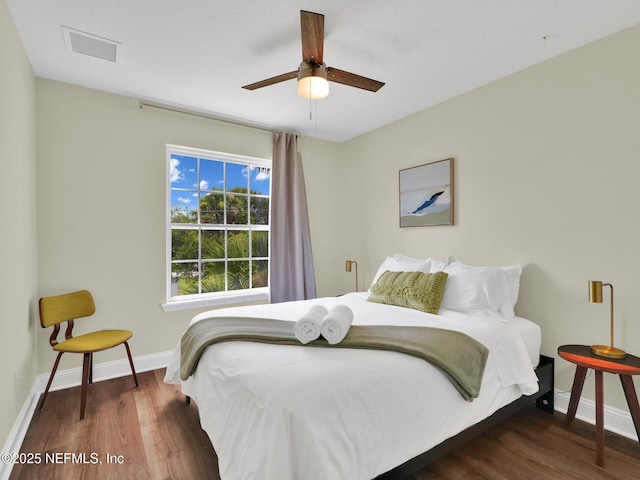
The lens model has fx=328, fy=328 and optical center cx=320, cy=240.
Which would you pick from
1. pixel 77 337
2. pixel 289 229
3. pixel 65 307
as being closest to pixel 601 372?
pixel 289 229

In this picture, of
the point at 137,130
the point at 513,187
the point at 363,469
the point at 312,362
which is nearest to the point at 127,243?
the point at 137,130

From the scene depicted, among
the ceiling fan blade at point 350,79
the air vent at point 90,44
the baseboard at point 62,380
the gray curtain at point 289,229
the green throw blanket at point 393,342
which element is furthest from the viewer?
the gray curtain at point 289,229

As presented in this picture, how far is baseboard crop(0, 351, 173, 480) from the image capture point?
73.9 inches

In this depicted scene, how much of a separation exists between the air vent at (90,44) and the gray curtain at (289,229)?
1.82 m

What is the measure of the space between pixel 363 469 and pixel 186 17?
254 centimetres

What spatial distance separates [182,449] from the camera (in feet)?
6.33

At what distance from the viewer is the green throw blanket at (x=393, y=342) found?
164 centimetres

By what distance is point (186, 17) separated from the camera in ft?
6.49

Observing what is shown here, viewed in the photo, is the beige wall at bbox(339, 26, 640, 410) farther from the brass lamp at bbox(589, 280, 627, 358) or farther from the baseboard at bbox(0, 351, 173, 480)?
the baseboard at bbox(0, 351, 173, 480)

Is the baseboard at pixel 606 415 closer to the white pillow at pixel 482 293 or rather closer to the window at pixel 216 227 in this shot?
the white pillow at pixel 482 293

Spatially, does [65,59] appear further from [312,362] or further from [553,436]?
[553,436]

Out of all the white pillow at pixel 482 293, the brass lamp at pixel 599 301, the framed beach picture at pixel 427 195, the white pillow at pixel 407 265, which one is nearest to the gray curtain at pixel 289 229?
the white pillow at pixel 407 265

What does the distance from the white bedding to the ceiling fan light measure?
4.92 feet

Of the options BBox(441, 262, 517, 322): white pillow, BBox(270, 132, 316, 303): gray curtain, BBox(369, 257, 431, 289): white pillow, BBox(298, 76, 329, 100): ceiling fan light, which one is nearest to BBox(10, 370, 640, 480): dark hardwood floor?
BBox(441, 262, 517, 322): white pillow
